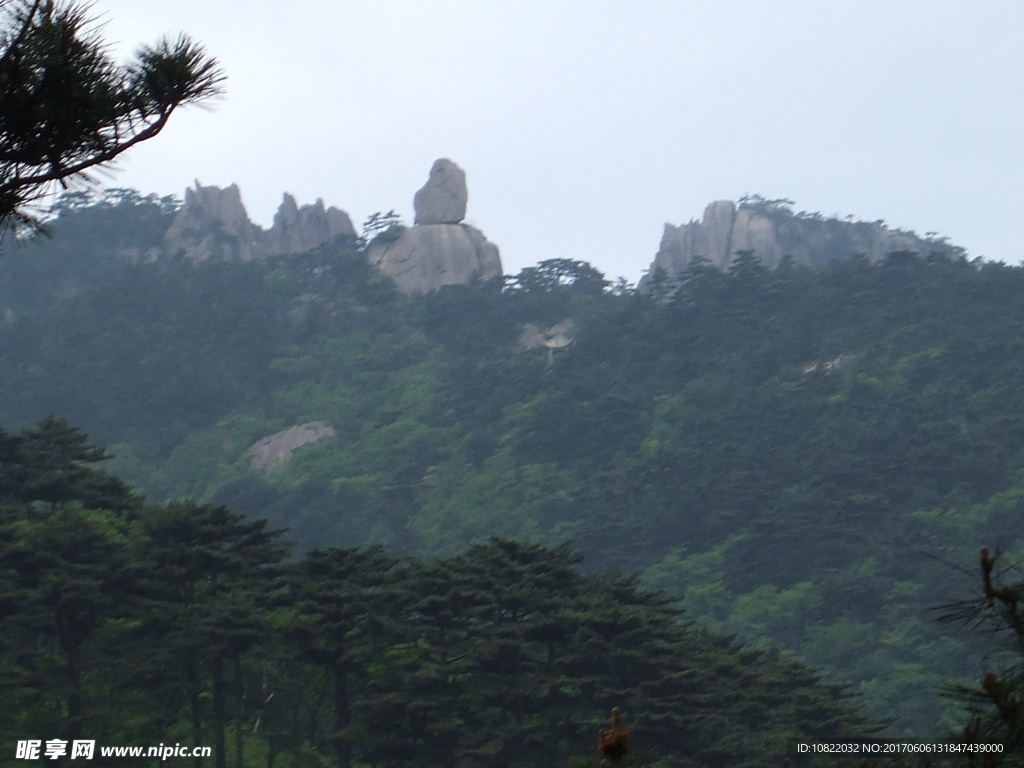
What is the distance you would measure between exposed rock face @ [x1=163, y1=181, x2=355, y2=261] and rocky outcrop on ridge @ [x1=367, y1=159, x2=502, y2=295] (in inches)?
185

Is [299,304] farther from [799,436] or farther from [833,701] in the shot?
[833,701]

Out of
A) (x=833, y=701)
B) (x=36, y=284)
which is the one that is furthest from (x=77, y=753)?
(x=36, y=284)

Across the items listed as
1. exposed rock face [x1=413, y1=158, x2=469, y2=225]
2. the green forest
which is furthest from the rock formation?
the green forest

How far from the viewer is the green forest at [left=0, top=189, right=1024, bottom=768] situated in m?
16.1

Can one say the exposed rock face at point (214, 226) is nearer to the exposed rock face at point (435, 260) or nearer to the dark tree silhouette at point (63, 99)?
the exposed rock face at point (435, 260)

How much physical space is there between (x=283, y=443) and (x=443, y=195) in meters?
15.6

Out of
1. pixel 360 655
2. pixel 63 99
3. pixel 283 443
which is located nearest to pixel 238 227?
pixel 283 443

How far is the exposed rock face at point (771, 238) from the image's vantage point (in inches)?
2356

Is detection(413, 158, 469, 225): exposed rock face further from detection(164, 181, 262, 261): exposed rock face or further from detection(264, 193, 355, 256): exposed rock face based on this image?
detection(164, 181, 262, 261): exposed rock face

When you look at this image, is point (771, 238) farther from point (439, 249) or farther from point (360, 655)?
point (360, 655)

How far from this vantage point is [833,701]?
15.7 metres

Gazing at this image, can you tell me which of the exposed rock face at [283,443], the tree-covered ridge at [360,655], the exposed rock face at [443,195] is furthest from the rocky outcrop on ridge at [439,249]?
the tree-covered ridge at [360,655]

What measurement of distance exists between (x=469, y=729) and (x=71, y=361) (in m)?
39.7

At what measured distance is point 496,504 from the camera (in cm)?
3944
